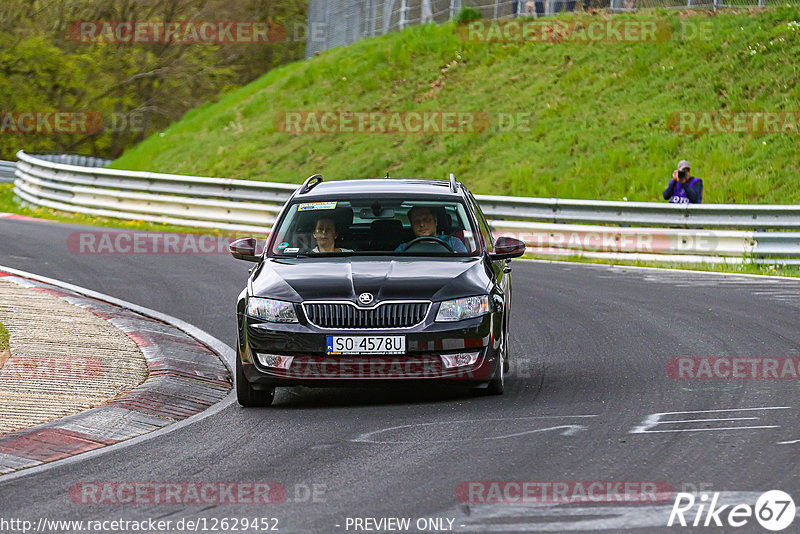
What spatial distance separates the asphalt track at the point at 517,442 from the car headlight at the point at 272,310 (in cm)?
65

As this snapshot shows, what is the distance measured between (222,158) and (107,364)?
24.6 metres

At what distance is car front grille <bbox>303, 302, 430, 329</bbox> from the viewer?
842cm

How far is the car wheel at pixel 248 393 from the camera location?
8.73 meters

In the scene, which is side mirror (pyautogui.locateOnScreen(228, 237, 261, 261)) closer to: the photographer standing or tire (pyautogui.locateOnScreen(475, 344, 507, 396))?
tire (pyautogui.locateOnScreen(475, 344, 507, 396))

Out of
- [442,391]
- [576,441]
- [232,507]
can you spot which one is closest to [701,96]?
[442,391]

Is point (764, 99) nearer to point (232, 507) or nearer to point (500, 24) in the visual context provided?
point (500, 24)

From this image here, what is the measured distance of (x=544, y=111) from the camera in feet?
99.7

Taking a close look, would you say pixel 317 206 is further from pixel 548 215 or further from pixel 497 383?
pixel 548 215

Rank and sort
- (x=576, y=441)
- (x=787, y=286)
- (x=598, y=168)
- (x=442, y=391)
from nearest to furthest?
(x=576, y=441) < (x=442, y=391) < (x=787, y=286) < (x=598, y=168)

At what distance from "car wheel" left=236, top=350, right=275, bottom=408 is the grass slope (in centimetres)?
1633

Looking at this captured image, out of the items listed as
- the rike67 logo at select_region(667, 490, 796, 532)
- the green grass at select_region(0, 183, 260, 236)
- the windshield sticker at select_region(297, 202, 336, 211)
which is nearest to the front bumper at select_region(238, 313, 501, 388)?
the windshield sticker at select_region(297, 202, 336, 211)

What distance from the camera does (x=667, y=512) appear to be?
5707mm

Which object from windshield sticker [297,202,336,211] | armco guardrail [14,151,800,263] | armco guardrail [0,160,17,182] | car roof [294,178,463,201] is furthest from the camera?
armco guardrail [0,160,17,182]

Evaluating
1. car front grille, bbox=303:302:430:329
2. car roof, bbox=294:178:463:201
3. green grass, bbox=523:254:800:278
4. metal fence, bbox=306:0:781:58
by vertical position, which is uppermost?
metal fence, bbox=306:0:781:58
